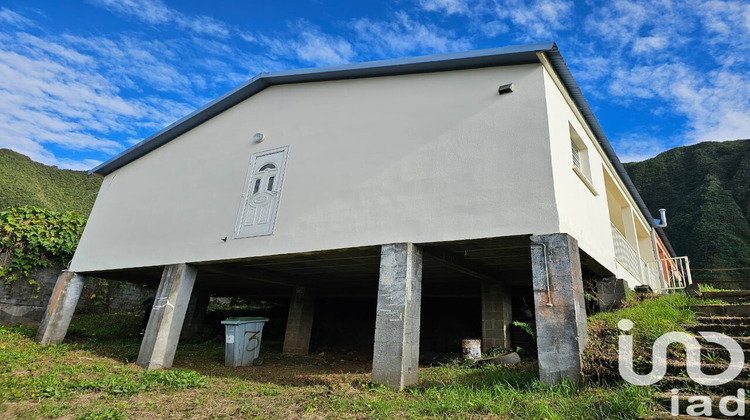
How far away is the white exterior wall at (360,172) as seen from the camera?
6102 mm

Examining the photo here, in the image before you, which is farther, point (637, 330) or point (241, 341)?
point (241, 341)

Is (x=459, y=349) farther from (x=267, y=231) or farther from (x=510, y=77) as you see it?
(x=510, y=77)

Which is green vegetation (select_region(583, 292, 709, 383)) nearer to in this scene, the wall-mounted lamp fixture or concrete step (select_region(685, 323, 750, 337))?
concrete step (select_region(685, 323, 750, 337))

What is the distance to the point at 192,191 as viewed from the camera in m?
9.72

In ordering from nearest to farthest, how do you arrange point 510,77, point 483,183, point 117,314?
point 483,183
point 510,77
point 117,314

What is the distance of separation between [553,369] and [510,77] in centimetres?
447

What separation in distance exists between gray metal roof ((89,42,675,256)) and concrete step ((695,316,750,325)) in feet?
13.8

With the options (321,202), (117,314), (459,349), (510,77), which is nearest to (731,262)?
(459,349)

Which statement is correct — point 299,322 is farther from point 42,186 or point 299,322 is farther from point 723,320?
point 42,186

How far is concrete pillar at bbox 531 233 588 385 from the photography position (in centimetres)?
486

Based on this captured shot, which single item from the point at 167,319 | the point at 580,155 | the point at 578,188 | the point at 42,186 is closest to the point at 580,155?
the point at 580,155

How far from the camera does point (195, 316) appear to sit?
14.4 m

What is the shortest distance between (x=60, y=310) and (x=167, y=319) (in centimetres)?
437

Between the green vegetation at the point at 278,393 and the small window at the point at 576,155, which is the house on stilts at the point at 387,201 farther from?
the green vegetation at the point at 278,393
